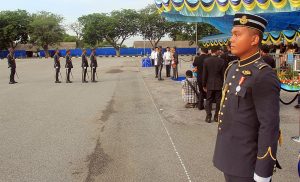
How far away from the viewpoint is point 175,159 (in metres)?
6.05

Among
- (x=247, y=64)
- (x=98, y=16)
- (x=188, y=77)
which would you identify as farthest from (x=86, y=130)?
(x=98, y=16)

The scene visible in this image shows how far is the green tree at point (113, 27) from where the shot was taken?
83.6 m

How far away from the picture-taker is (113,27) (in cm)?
8356

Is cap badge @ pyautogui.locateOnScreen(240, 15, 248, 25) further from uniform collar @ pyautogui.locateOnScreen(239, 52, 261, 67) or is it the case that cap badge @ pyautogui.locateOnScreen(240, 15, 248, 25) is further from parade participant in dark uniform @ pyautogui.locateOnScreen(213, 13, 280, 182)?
uniform collar @ pyautogui.locateOnScreen(239, 52, 261, 67)

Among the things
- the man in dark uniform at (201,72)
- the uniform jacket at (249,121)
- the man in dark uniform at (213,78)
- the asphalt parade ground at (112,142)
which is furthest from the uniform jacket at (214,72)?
the uniform jacket at (249,121)

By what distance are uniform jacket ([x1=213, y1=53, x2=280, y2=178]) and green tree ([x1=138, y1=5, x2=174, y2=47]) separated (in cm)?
8003

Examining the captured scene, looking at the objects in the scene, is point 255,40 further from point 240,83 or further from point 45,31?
point 45,31

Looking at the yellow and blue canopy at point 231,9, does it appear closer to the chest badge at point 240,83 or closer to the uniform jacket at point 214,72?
the uniform jacket at point 214,72

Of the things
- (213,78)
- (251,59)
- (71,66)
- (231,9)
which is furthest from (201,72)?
(71,66)

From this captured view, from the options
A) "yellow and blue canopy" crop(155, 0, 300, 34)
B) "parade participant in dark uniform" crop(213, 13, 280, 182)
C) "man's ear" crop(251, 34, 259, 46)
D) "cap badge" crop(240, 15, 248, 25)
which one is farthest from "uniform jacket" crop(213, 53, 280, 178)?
"yellow and blue canopy" crop(155, 0, 300, 34)

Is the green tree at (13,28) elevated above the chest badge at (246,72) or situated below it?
above

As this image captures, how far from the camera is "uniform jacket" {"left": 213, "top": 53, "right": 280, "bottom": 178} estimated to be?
2.58 meters

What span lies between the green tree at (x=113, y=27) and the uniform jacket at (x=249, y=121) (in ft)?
264

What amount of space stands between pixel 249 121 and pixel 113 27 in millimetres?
82579
